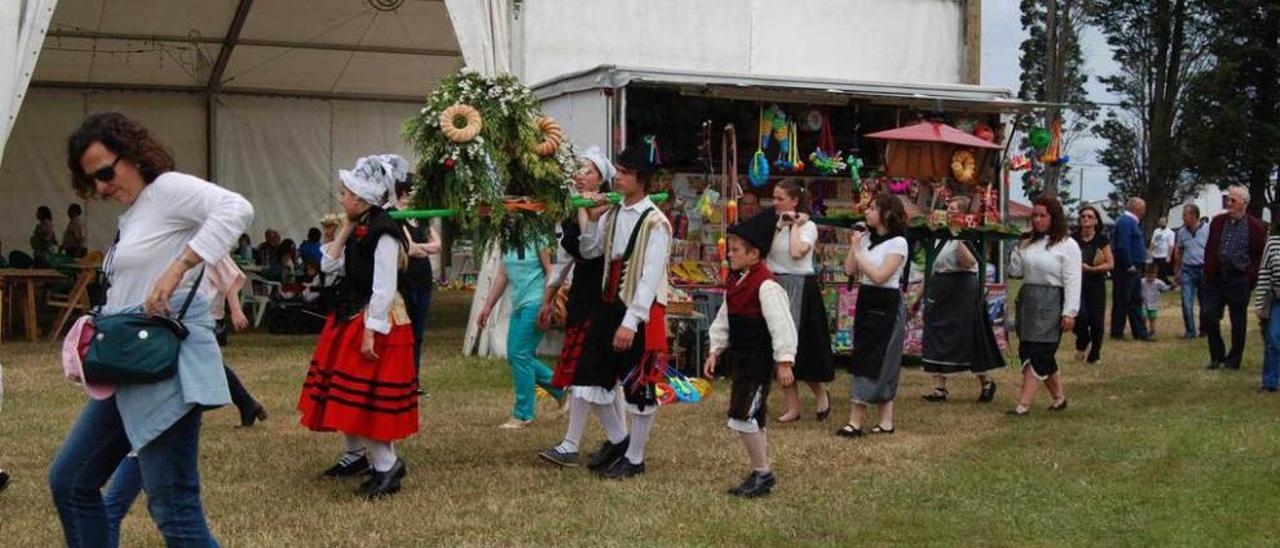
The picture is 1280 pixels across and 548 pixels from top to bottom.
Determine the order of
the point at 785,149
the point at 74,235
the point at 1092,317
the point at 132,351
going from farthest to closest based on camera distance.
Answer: the point at 74,235 < the point at 1092,317 < the point at 785,149 < the point at 132,351

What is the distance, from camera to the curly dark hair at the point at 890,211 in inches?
331

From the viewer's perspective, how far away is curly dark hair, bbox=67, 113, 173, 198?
4297 mm

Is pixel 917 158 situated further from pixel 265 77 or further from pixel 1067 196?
pixel 1067 196

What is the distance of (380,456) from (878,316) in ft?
11.4

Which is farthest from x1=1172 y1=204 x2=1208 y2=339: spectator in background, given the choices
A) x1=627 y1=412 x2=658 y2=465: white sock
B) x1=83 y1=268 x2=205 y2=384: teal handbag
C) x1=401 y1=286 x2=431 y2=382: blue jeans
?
x1=83 y1=268 x2=205 y2=384: teal handbag

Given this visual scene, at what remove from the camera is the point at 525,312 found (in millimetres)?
8398

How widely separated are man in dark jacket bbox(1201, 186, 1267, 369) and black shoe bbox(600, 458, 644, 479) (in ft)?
23.6

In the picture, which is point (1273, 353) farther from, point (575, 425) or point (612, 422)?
point (575, 425)

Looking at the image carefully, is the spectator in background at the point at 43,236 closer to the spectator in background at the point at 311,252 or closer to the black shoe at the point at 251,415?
the spectator in background at the point at 311,252

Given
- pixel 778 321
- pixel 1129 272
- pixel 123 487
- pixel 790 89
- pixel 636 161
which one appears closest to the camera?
pixel 123 487

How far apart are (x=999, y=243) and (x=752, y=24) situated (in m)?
3.53

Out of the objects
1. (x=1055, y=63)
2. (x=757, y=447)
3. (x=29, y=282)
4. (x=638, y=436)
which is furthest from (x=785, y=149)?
(x=1055, y=63)

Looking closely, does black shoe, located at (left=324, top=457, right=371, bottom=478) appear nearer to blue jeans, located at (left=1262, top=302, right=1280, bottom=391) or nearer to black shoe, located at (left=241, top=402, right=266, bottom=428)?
black shoe, located at (left=241, top=402, right=266, bottom=428)

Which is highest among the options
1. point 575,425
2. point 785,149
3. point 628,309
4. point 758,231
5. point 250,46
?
point 250,46
